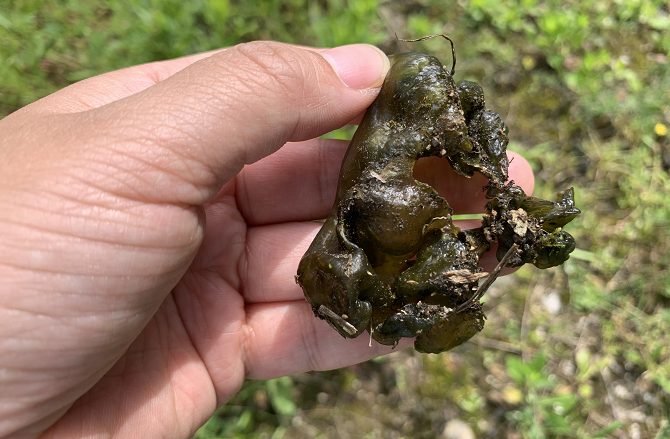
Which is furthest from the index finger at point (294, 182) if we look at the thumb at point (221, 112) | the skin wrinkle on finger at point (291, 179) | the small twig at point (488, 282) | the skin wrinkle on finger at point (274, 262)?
the small twig at point (488, 282)

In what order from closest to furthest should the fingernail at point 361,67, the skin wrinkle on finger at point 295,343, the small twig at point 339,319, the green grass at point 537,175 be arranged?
the small twig at point 339,319 < the fingernail at point 361,67 < the skin wrinkle on finger at point 295,343 < the green grass at point 537,175

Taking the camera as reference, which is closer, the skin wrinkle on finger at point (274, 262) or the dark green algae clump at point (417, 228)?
the dark green algae clump at point (417, 228)

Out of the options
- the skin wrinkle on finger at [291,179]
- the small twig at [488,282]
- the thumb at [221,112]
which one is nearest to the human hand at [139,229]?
the thumb at [221,112]

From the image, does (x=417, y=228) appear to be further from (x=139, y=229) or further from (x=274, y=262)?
(x=139, y=229)

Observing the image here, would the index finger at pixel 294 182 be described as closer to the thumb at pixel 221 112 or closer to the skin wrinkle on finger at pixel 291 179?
the skin wrinkle on finger at pixel 291 179

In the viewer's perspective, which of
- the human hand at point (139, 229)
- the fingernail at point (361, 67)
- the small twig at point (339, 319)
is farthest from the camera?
the fingernail at point (361, 67)

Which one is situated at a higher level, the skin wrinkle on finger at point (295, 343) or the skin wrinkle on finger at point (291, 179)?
the skin wrinkle on finger at point (291, 179)

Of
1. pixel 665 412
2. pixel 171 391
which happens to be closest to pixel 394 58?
pixel 171 391

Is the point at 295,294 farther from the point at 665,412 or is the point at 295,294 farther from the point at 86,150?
the point at 665,412

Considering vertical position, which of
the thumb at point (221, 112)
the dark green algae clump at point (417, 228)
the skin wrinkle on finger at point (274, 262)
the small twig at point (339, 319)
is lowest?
the skin wrinkle on finger at point (274, 262)

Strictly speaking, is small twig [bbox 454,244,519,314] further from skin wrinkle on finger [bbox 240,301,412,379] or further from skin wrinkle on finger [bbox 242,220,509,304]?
skin wrinkle on finger [bbox 242,220,509,304]
